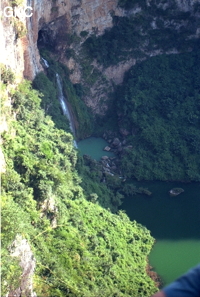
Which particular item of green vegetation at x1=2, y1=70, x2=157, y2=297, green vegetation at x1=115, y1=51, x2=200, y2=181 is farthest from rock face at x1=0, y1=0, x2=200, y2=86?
green vegetation at x1=115, y1=51, x2=200, y2=181

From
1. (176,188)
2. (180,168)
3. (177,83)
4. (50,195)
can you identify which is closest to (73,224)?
(50,195)

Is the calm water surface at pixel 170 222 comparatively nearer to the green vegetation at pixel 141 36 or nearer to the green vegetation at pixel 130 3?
the green vegetation at pixel 141 36

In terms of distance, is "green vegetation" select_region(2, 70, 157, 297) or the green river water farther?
the green river water

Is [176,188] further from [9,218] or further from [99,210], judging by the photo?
[9,218]

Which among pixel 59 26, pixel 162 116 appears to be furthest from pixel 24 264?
pixel 162 116

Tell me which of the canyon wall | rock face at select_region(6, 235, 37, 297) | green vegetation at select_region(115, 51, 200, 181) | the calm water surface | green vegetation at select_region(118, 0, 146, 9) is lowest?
the calm water surface

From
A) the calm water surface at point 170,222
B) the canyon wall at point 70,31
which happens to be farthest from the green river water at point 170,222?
the canyon wall at point 70,31

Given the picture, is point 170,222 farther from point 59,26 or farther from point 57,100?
point 59,26

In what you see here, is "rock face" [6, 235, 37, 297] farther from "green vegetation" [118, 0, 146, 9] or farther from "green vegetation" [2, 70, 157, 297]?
"green vegetation" [118, 0, 146, 9]

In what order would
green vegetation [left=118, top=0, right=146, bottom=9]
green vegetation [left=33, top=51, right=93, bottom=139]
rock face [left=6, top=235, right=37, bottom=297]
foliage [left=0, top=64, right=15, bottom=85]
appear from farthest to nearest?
green vegetation [left=118, top=0, right=146, bottom=9]
green vegetation [left=33, top=51, right=93, bottom=139]
foliage [left=0, top=64, right=15, bottom=85]
rock face [left=6, top=235, right=37, bottom=297]
